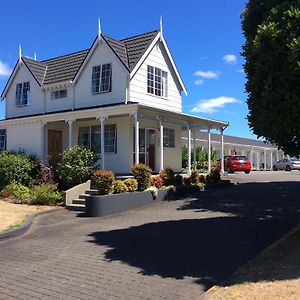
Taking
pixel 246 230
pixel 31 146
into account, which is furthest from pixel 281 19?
pixel 31 146

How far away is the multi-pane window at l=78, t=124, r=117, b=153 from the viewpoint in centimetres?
2245

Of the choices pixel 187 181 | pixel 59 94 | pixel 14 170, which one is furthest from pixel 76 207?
pixel 59 94

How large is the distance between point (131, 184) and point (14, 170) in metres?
6.84

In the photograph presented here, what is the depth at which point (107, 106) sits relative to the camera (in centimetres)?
2075

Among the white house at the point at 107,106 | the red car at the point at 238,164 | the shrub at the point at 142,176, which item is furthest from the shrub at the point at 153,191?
the red car at the point at 238,164

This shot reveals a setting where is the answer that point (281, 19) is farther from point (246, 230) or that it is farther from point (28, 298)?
point (28, 298)

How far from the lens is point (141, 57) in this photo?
72.9 feet

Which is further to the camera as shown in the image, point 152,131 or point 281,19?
point 152,131

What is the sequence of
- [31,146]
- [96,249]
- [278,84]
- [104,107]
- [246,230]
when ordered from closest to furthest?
1. [278,84]
2. [96,249]
3. [246,230]
4. [104,107]
5. [31,146]

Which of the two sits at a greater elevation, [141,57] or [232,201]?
[141,57]

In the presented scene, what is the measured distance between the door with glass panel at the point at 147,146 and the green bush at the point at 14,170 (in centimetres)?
548

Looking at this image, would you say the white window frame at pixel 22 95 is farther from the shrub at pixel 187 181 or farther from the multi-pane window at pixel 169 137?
the shrub at pixel 187 181

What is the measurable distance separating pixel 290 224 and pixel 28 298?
7.75 meters

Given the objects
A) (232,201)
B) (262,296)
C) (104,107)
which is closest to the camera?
(262,296)
